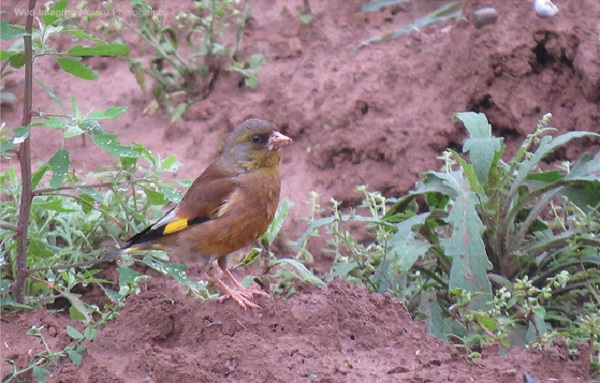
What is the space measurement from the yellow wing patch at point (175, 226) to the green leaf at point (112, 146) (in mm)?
801

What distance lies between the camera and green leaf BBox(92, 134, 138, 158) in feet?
15.6

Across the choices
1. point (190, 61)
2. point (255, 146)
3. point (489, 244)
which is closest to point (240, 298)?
point (255, 146)

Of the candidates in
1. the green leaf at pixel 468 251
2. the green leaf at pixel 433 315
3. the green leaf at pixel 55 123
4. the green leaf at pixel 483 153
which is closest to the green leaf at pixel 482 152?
the green leaf at pixel 483 153

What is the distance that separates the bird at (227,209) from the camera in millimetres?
5445

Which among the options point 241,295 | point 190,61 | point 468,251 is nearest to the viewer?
point 241,295

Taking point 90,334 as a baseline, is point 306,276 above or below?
below

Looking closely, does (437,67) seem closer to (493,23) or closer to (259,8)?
(493,23)

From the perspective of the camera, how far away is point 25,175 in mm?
5086

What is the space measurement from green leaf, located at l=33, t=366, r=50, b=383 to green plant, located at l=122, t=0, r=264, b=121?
11.7ft

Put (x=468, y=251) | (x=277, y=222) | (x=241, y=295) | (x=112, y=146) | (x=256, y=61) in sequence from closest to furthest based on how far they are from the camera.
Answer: (x=112, y=146) < (x=241, y=295) < (x=468, y=251) < (x=277, y=222) < (x=256, y=61)

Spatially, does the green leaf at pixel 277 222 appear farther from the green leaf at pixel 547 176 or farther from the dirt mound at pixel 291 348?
the green leaf at pixel 547 176

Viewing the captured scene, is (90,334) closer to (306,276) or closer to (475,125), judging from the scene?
(306,276)

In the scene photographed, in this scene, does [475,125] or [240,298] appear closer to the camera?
[240,298]

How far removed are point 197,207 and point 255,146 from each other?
485mm
